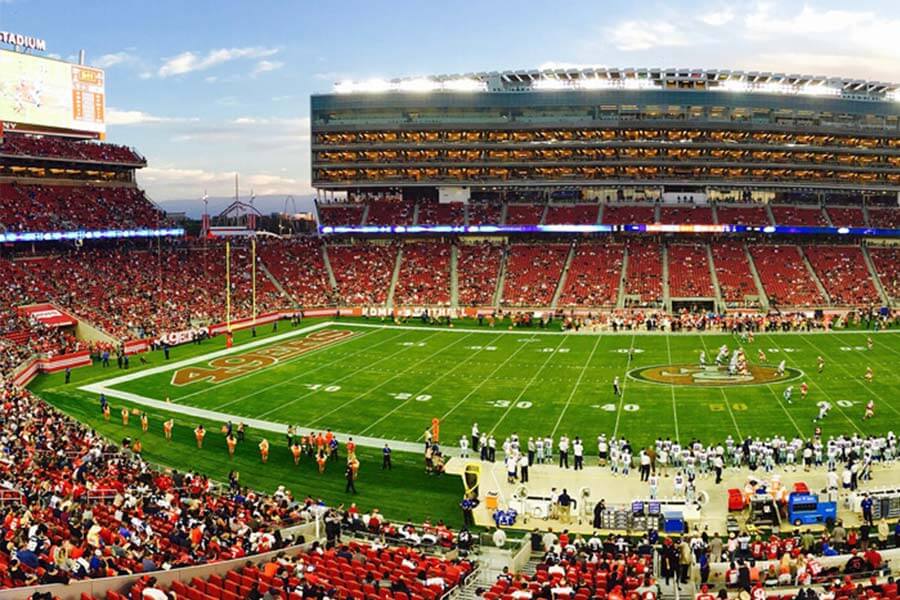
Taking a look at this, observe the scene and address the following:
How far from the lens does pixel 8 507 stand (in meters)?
17.7

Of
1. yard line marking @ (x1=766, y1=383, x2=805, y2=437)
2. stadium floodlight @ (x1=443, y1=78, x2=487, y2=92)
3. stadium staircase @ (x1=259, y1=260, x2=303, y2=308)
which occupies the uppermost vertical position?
stadium floodlight @ (x1=443, y1=78, x2=487, y2=92)

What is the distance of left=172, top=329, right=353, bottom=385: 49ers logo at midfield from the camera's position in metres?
38.5

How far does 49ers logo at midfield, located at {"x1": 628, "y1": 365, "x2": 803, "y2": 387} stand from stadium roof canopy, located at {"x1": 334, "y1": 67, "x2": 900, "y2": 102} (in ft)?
134

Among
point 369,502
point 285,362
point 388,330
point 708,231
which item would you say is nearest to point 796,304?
point 708,231

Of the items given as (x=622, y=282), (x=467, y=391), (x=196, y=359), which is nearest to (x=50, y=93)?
(x=196, y=359)

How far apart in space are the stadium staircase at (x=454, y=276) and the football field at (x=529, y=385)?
12.3 metres

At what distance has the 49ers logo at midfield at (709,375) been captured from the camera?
3512cm

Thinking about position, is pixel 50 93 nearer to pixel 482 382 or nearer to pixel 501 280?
pixel 501 280

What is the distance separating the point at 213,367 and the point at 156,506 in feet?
76.7

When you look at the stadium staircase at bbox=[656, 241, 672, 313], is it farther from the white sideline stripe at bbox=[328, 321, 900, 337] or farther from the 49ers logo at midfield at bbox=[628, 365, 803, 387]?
the 49ers logo at midfield at bbox=[628, 365, 803, 387]

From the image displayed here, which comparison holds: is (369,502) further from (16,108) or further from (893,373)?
(16,108)

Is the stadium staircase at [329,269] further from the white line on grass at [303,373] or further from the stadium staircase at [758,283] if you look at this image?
the stadium staircase at [758,283]

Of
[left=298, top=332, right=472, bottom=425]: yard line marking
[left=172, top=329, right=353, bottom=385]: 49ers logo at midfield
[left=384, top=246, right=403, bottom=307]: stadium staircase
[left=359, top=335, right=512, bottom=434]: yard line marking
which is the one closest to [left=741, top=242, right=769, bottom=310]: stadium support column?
[left=298, top=332, right=472, bottom=425]: yard line marking

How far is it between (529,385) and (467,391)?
2716 mm
